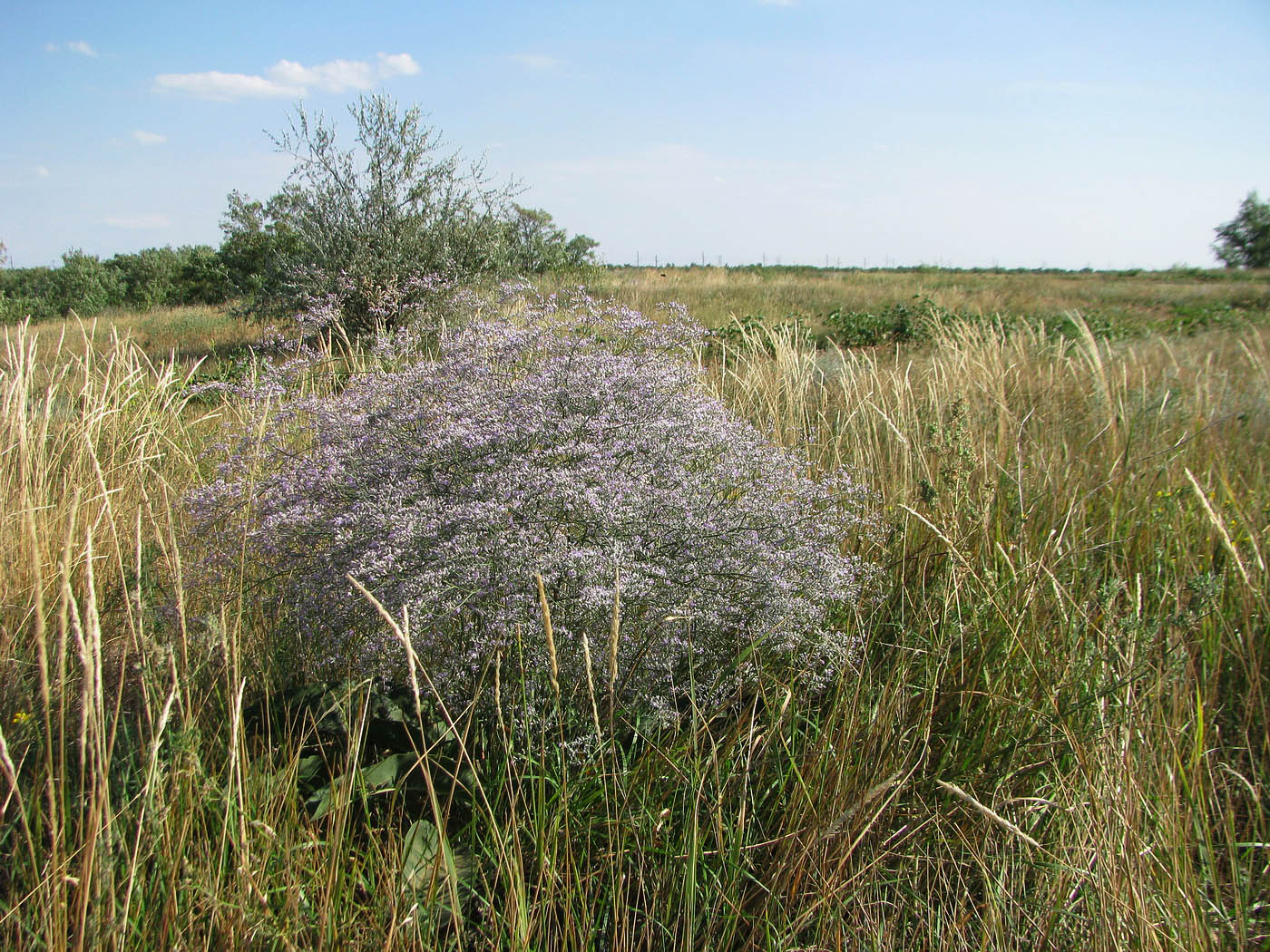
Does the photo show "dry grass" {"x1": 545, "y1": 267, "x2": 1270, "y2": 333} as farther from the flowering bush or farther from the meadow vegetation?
the meadow vegetation

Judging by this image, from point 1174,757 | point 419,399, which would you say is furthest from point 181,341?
point 1174,757

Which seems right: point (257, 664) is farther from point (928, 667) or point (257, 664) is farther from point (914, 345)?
point (914, 345)

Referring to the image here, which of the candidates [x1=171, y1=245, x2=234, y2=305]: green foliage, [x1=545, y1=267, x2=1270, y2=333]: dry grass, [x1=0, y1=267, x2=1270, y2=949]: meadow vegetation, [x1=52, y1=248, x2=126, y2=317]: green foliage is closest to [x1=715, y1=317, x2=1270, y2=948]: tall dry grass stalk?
[x1=0, y1=267, x2=1270, y2=949]: meadow vegetation

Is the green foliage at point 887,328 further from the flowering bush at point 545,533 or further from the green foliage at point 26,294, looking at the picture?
the green foliage at point 26,294

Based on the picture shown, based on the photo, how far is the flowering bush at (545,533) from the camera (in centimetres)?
185

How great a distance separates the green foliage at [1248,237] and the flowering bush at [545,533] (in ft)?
156

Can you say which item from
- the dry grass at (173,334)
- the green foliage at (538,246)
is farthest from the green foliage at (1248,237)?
the dry grass at (173,334)

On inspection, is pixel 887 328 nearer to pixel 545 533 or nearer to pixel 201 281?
pixel 545 533

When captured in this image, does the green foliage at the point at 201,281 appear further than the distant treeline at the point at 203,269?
Yes

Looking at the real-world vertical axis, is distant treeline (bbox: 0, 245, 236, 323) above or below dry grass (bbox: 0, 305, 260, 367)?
above

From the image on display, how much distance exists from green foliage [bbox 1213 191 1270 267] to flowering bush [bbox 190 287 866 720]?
47.4m

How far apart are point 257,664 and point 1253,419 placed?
5.20m

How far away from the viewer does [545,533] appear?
1911 millimetres

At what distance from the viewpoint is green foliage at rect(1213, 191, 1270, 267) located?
38.6 m
